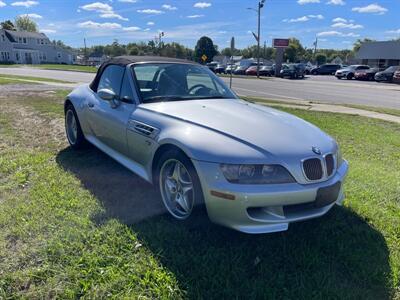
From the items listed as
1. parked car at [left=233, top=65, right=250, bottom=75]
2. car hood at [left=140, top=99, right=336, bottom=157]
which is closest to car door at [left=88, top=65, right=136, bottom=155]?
car hood at [left=140, top=99, right=336, bottom=157]

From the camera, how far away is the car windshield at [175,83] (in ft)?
13.4

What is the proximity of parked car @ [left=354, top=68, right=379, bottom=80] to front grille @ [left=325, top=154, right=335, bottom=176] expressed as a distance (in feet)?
126

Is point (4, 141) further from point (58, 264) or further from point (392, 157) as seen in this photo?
point (392, 157)

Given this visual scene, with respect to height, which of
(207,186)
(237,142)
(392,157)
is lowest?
(392,157)

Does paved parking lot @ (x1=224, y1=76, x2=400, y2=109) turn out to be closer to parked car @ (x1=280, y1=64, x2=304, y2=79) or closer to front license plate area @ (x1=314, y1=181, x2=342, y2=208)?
front license plate area @ (x1=314, y1=181, x2=342, y2=208)

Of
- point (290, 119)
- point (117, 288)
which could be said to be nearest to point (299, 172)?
point (290, 119)

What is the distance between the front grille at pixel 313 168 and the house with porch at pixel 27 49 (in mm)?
81691

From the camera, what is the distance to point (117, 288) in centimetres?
252

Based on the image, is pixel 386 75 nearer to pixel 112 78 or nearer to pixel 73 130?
pixel 73 130

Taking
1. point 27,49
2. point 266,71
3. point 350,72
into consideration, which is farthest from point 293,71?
point 27,49

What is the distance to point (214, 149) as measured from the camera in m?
2.88

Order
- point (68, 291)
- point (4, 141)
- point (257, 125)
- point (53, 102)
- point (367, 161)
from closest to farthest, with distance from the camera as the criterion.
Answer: point (68, 291) → point (257, 125) → point (367, 161) → point (4, 141) → point (53, 102)

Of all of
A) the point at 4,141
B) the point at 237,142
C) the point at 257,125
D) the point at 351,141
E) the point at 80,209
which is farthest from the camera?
the point at 351,141

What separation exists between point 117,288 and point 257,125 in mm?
1808
